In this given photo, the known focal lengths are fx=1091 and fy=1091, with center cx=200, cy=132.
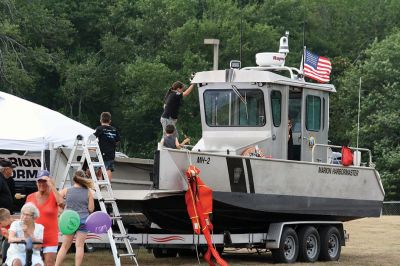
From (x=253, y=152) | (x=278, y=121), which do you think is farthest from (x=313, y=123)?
(x=253, y=152)

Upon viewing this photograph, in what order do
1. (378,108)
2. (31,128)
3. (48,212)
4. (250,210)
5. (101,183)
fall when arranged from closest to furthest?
(48,212) < (101,183) < (250,210) < (31,128) < (378,108)

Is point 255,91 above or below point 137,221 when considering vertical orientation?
above

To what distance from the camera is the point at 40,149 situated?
20750 mm

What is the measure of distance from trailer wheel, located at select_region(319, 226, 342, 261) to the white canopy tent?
5.16m

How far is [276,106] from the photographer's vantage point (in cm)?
2108

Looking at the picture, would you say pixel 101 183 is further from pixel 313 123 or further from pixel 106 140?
pixel 313 123

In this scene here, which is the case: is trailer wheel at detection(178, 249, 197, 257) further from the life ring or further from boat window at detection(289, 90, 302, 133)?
boat window at detection(289, 90, 302, 133)

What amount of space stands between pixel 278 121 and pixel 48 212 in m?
7.34

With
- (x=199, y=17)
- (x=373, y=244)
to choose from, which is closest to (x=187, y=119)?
(x=199, y=17)

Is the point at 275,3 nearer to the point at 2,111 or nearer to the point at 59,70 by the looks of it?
the point at 59,70

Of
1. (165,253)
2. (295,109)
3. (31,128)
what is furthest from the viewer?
(165,253)

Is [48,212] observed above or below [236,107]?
below

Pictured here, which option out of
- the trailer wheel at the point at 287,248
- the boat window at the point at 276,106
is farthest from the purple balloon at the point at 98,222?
the boat window at the point at 276,106

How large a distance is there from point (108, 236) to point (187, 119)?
40970 millimetres
